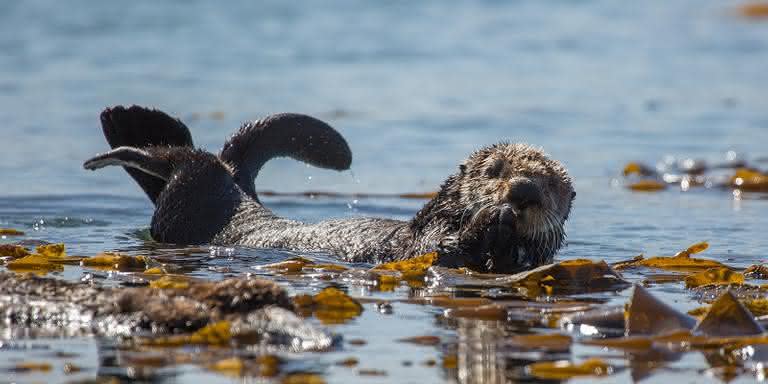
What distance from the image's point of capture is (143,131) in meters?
7.16

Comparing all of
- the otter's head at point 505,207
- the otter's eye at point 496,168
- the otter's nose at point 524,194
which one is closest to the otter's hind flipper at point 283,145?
the otter's head at point 505,207

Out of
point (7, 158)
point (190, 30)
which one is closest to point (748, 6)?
point (190, 30)

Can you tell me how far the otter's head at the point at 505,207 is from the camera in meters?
5.28

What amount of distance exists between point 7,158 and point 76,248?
4.04 meters

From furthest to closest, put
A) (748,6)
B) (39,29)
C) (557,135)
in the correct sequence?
(748,6), (39,29), (557,135)

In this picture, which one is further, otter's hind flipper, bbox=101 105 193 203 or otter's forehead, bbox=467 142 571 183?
otter's hind flipper, bbox=101 105 193 203

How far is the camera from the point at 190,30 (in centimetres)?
2003

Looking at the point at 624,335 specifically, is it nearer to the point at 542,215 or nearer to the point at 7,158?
the point at 542,215

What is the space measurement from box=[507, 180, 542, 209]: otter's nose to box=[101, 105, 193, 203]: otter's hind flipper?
2.55m

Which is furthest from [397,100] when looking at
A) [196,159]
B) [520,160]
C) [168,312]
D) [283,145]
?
[168,312]

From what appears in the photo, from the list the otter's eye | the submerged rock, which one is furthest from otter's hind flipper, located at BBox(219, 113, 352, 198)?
the submerged rock

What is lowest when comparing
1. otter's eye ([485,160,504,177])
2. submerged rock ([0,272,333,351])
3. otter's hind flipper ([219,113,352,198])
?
submerged rock ([0,272,333,351])

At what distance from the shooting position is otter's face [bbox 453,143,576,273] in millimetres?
5273

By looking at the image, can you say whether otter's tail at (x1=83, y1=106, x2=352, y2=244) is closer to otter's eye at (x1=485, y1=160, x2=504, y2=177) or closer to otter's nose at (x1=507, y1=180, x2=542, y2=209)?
otter's eye at (x1=485, y1=160, x2=504, y2=177)
